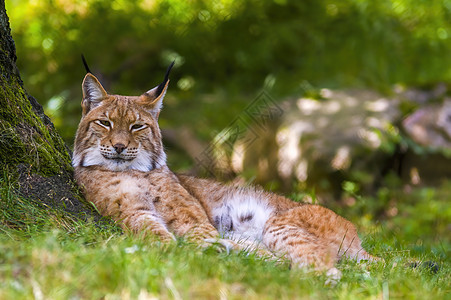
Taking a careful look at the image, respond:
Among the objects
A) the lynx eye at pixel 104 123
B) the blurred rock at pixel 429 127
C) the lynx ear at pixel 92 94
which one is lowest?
the blurred rock at pixel 429 127

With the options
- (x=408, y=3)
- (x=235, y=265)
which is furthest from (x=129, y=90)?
(x=235, y=265)

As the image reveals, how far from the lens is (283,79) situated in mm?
8453

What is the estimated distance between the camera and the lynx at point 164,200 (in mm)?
3744

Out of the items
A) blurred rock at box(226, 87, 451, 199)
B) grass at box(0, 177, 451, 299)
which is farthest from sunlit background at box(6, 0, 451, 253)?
grass at box(0, 177, 451, 299)

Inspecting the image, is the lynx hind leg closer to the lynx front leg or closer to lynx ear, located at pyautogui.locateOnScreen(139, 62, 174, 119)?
the lynx front leg

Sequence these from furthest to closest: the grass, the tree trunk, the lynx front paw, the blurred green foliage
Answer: the blurred green foliage < the tree trunk < the lynx front paw < the grass

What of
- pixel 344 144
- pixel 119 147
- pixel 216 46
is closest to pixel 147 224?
pixel 119 147

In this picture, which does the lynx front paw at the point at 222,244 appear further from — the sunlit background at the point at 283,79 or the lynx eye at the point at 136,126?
the sunlit background at the point at 283,79

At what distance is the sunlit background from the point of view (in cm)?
763

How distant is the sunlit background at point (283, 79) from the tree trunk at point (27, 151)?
3.45 metres

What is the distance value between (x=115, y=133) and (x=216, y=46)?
15.0ft

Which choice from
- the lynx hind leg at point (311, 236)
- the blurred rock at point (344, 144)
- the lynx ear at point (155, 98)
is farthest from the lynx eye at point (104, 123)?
the blurred rock at point (344, 144)

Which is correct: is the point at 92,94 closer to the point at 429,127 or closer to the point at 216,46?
the point at 216,46

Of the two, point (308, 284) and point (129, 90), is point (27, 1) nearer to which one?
point (129, 90)
